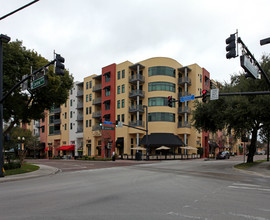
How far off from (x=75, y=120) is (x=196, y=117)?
134 feet

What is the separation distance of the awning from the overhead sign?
1269 inches

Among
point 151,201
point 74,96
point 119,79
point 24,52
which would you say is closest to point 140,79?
point 119,79

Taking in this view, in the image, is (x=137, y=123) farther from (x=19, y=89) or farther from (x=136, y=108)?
(x=19, y=89)

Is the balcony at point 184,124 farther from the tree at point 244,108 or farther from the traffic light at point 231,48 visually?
the traffic light at point 231,48

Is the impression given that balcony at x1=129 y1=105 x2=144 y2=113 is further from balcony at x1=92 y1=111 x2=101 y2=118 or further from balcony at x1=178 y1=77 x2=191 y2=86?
balcony at x1=92 y1=111 x2=101 y2=118

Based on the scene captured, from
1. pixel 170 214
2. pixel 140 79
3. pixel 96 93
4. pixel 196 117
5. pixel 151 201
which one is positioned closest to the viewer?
→ pixel 170 214

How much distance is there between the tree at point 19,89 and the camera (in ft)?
68.6

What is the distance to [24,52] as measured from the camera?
72.2ft

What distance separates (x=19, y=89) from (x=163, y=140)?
90.7 feet

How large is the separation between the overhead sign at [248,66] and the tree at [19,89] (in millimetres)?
16433

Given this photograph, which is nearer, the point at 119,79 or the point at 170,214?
the point at 170,214

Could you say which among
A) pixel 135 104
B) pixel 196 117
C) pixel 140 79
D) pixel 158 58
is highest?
pixel 158 58

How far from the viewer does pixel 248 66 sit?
11.2m

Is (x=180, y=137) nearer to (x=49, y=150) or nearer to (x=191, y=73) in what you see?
(x=191, y=73)
